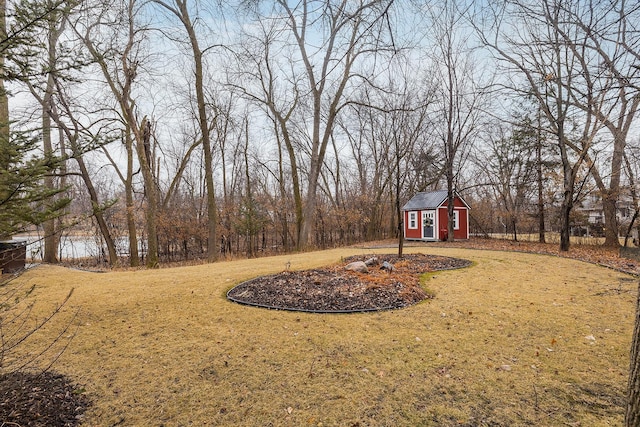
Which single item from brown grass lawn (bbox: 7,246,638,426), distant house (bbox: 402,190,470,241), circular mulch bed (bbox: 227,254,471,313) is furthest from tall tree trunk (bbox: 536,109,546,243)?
circular mulch bed (bbox: 227,254,471,313)

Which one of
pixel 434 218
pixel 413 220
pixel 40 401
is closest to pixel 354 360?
pixel 40 401

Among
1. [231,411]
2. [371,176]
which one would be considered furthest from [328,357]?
[371,176]

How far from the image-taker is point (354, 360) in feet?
10.8

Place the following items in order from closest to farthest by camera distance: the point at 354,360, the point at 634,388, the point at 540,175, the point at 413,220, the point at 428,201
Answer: the point at 634,388 → the point at 354,360 → the point at 540,175 → the point at 428,201 → the point at 413,220

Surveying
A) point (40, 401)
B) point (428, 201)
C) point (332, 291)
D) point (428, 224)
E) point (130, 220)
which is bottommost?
point (40, 401)

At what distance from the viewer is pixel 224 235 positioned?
19.2 metres

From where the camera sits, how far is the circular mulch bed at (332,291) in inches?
194

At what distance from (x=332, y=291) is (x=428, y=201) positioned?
521 inches

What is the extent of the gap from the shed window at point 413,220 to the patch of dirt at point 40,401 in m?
16.4

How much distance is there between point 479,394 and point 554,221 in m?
17.6

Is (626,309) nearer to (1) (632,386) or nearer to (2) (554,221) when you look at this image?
(1) (632,386)

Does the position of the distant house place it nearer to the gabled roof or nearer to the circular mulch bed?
the gabled roof

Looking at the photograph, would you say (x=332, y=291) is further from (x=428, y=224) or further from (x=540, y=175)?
(x=540, y=175)

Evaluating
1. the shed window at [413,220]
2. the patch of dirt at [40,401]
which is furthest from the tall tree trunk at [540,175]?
the patch of dirt at [40,401]
